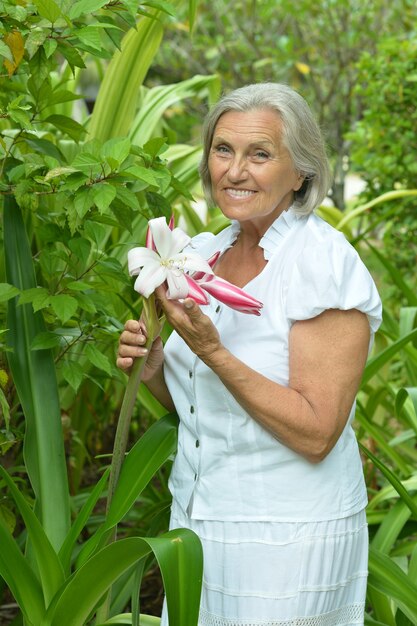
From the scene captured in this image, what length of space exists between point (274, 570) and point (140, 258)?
60cm

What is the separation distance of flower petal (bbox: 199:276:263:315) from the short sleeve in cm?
13

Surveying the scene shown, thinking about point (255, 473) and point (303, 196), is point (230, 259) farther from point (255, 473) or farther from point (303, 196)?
point (255, 473)

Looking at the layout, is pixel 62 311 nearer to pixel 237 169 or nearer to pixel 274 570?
pixel 237 169

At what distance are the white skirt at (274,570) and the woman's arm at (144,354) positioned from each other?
30 centimetres

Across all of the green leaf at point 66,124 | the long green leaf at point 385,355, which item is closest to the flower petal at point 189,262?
the green leaf at point 66,124

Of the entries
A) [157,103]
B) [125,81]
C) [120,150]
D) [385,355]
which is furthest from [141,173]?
[157,103]

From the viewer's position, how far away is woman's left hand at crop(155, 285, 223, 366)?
156 cm

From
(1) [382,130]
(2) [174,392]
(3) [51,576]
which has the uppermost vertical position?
(1) [382,130]

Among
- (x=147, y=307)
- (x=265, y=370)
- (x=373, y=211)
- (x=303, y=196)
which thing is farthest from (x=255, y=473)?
(x=373, y=211)

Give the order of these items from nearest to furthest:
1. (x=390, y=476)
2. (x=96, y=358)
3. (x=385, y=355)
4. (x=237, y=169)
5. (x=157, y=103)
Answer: (x=237, y=169) → (x=96, y=358) → (x=390, y=476) → (x=385, y=355) → (x=157, y=103)

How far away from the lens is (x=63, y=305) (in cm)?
185

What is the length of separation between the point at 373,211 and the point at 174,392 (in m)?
2.77

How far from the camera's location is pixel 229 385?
1.65m

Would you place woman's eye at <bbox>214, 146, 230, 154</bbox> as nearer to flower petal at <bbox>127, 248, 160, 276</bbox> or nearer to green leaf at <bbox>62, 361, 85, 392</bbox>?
flower petal at <bbox>127, 248, 160, 276</bbox>
